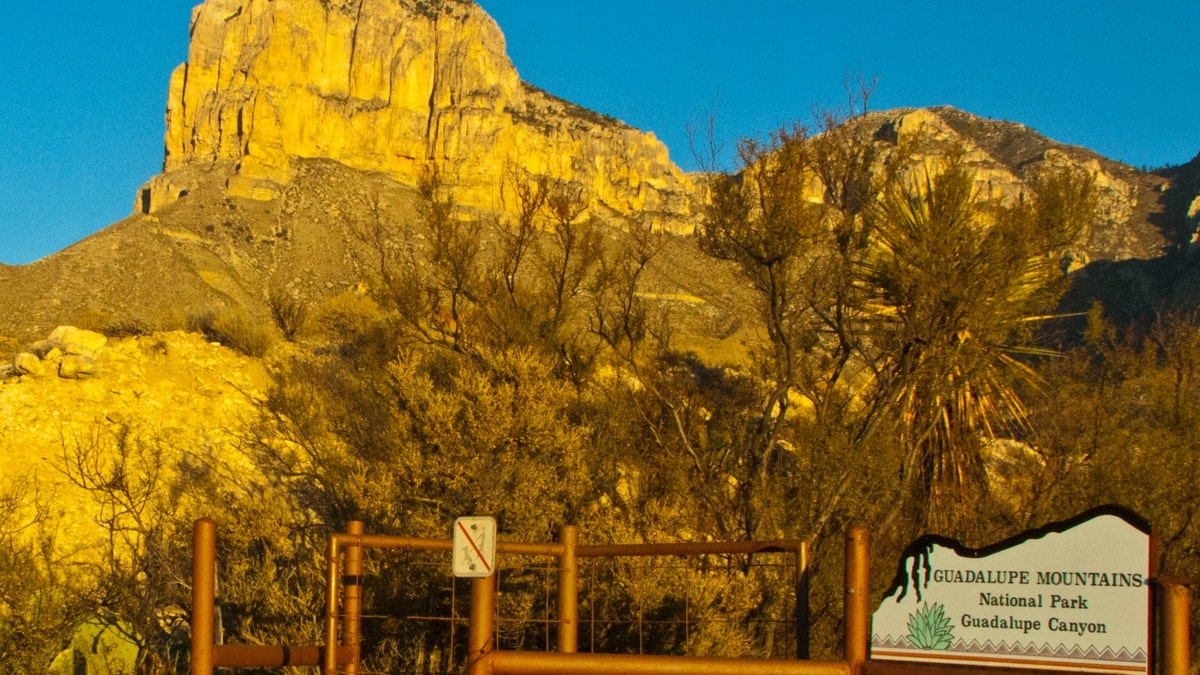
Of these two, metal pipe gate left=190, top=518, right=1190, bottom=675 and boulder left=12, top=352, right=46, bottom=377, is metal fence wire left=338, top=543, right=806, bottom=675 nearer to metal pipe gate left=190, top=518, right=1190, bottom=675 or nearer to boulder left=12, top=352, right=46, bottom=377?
metal pipe gate left=190, top=518, right=1190, bottom=675

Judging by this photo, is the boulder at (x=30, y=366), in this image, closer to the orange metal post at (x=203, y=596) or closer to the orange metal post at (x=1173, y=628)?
the orange metal post at (x=203, y=596)

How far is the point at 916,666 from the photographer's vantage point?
14.7ft

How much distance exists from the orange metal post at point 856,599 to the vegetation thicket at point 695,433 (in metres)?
5.67

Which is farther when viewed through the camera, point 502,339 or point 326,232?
point 326,232

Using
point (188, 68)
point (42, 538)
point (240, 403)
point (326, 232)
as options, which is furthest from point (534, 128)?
point (42, 538)

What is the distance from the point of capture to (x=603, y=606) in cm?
1080

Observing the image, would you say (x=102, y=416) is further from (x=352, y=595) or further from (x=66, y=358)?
(x=352, y=595)

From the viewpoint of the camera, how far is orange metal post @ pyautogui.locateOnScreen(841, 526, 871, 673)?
4.51 metres

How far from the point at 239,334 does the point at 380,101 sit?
3292 inches

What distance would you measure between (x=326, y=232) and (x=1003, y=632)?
65751 millimetres

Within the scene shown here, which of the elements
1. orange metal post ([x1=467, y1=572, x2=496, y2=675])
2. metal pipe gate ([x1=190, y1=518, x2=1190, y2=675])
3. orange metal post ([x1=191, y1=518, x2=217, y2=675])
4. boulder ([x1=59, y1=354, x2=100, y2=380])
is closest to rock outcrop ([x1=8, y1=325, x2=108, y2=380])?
boulder ([x1=59, y1=354, x2=100, y2=380])

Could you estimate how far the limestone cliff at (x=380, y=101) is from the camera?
310ft

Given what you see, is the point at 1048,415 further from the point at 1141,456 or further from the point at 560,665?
the point at 560,665

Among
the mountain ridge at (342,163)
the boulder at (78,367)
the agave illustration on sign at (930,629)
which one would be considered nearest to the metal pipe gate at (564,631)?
the agave illustration on sign at (930,629)
